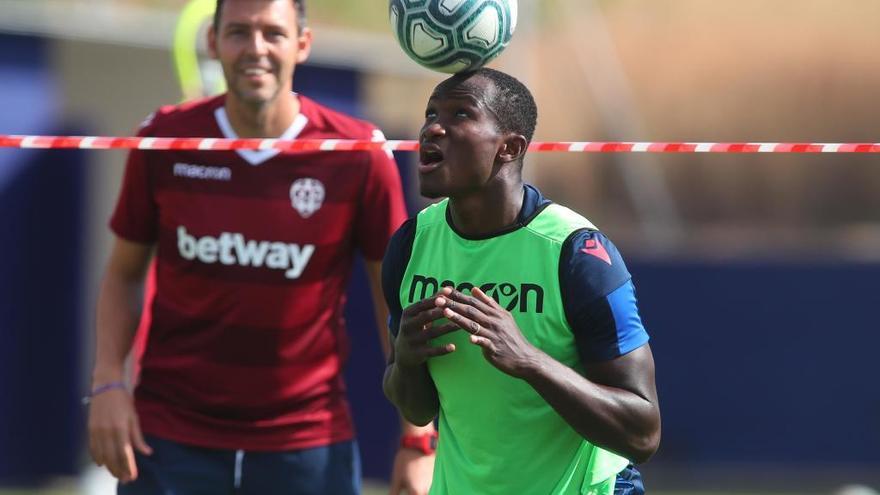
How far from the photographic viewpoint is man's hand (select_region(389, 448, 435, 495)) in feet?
17.2

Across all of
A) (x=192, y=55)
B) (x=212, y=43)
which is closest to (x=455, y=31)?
(x=212, y=43)

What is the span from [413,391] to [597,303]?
1.97 feet

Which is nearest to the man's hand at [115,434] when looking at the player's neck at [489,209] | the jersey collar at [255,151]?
the jersey collar at [255,151]

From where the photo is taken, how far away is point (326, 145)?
5.57 metres

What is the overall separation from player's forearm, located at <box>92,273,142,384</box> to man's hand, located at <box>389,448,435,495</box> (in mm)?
1032

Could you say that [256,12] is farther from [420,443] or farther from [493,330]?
[493,330]

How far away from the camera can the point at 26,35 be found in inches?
416

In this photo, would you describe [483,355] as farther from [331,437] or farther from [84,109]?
[84,109]

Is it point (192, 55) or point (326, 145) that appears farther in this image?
point (192, 55)

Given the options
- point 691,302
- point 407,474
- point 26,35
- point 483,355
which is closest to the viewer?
point 483,355

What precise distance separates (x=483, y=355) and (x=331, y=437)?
168cm

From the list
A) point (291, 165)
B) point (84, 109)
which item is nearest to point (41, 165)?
point (84, 109)

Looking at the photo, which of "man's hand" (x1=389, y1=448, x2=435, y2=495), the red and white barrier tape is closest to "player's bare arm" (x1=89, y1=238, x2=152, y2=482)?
the red and white barrier tape

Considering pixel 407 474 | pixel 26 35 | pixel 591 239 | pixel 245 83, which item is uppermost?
pixel 26 35
